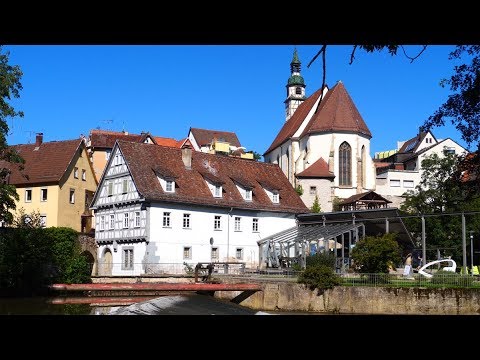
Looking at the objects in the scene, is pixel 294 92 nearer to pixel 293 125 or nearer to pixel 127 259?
pixel 293 125

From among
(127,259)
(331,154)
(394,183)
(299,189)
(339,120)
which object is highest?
(339,120)

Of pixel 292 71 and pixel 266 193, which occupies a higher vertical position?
pixel 292 71

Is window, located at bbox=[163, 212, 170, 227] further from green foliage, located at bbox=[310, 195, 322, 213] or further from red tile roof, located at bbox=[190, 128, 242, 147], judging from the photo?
red tile roof, located at bbox=[190, 128, 242, 147]

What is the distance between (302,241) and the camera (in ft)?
121

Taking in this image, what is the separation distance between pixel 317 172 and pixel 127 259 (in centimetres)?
2767

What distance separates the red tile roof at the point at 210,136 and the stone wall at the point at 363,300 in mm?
62859

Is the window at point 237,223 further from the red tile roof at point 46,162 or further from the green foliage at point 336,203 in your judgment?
the green foliage at point 336,203

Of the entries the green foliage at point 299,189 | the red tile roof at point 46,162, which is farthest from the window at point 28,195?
the green foliage at point 299,189

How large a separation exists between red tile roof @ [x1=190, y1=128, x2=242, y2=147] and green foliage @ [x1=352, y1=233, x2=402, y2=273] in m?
64.1

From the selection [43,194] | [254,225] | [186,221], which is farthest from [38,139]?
[254,225]
